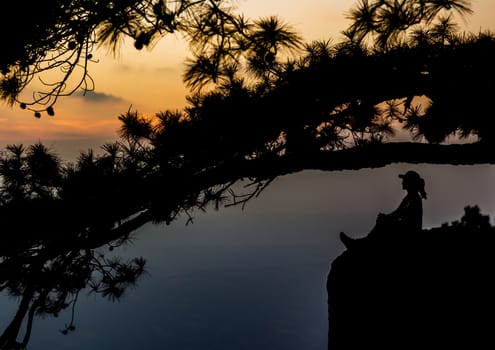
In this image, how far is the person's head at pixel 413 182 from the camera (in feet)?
13.6

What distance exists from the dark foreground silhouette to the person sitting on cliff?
0.22ft

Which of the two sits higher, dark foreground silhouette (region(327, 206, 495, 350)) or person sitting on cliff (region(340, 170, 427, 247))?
person sitting on cliff (region(340, 170, 427, 247))

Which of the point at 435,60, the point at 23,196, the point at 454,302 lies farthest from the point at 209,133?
the point at 454,302

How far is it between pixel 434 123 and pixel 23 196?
340cm

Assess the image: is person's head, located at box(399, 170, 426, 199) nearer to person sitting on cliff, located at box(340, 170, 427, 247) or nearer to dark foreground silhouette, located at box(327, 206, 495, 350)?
person sitting on cliff, located at box(340, 170, 427, 247)

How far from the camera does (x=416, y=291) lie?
363 centimetres

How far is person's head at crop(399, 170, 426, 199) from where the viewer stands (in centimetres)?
413

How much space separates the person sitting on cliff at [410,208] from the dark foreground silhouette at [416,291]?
0.07m

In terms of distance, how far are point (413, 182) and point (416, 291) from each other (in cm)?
106

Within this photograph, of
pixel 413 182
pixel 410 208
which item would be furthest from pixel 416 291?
pixel 413 182

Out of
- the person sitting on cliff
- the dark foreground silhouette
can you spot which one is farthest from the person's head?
the dark foreground silhouette

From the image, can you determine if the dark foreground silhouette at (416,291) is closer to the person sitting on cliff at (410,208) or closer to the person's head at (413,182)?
the person sitting on cliff at (410,208)

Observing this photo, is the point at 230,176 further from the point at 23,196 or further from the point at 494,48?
the point at 494,48

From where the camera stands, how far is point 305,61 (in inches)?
139
